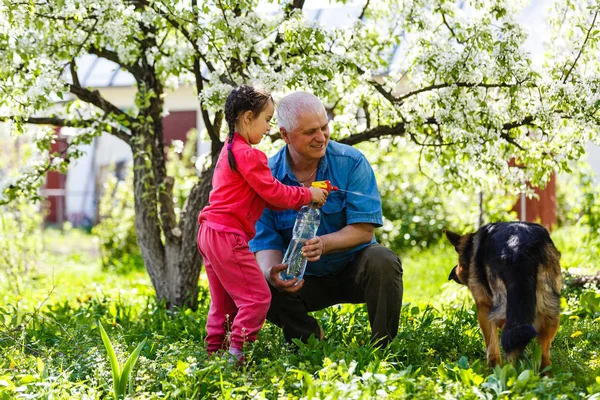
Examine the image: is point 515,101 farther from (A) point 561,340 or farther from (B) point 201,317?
(B) point 201,317

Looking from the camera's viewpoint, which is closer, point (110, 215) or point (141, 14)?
point (141, 14)

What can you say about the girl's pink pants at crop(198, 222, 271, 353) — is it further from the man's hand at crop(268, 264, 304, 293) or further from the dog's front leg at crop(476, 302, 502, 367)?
the dog's front leg at crop(476, 302, 502, 367)

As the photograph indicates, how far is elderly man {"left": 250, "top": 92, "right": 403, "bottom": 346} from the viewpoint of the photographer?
4.24 meters

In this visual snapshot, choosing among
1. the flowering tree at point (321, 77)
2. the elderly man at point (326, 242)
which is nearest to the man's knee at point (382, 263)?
the elderly man at point (326, 242)

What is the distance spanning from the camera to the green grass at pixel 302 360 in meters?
3.30

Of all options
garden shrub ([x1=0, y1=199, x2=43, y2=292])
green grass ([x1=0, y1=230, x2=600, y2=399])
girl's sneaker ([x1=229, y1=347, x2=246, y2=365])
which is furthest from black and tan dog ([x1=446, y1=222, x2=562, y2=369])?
garden shrub ([x1=0, y1=199, x2=43, y2=292])

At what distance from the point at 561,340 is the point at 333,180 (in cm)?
162

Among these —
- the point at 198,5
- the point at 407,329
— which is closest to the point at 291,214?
the point at 407,329

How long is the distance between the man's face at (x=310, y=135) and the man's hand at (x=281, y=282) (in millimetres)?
641

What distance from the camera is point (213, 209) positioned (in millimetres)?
4188

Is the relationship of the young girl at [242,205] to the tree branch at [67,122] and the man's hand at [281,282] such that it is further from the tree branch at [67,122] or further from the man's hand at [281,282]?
the tree branch at [67,122]

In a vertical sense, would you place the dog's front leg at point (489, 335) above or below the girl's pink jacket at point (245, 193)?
below

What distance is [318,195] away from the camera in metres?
4.09

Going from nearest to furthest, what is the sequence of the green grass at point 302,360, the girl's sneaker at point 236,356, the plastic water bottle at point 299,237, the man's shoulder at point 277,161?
1. the green grass at point 302,360
2. the girl's sneaker at point 236,356
3. the plastic water bottle at point 299,237
4. the man's shoulder at point 277,161
